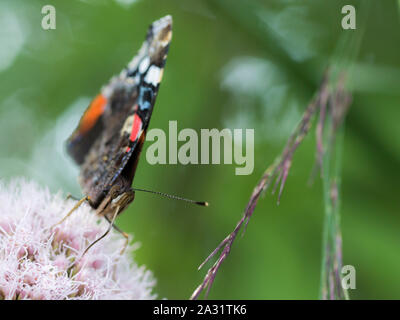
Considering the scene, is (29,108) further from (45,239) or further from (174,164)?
(45,239)

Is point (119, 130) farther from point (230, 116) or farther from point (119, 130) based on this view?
point (230, 116)

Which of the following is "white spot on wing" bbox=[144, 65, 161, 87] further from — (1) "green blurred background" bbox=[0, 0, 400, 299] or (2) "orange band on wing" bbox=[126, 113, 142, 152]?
(1) "green blurred background" bbox=[0, 0, 400, 299]

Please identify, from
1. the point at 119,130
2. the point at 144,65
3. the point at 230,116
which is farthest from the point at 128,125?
the point at 230,116

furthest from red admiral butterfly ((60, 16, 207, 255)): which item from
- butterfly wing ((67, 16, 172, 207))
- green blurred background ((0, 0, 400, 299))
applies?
green blurred background ((0, 0, 400, 299))

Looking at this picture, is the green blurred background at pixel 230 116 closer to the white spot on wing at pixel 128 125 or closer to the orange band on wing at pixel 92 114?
the orange band on wing at pixel 92 114
